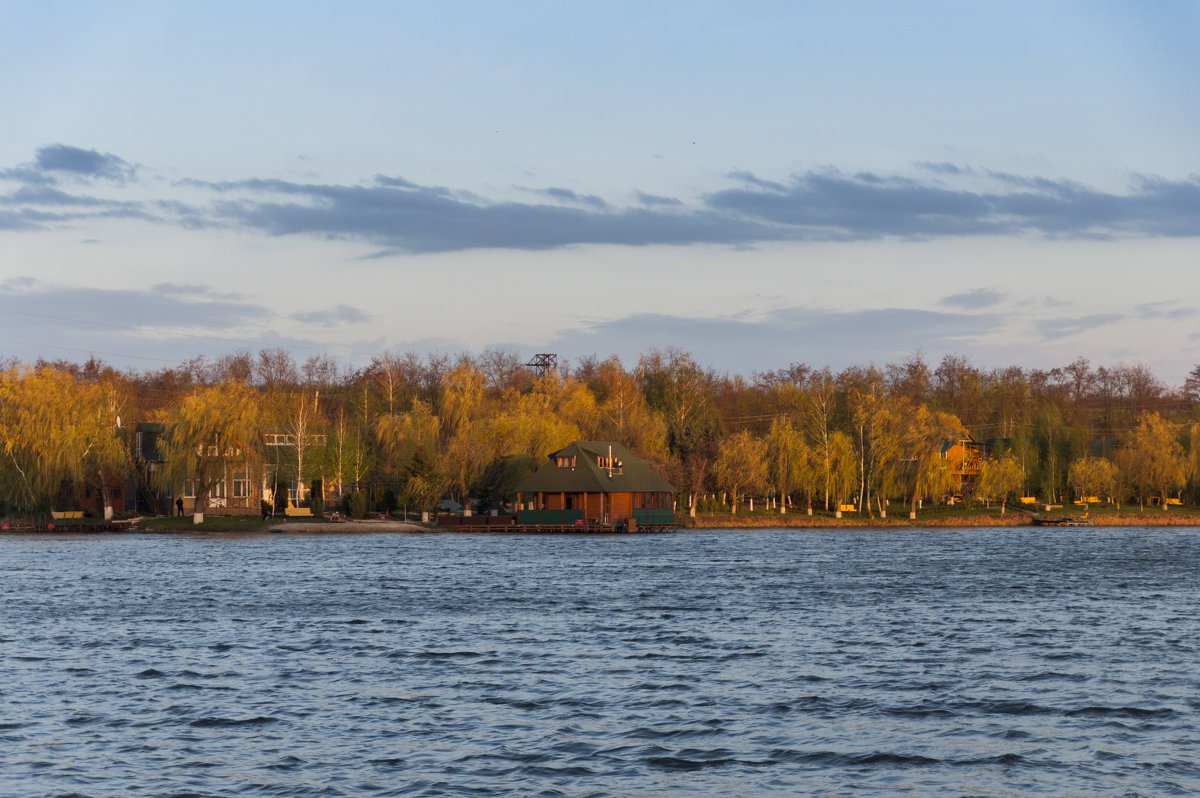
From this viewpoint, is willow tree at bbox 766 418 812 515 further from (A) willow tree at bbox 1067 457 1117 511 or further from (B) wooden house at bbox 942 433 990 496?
(A) willow tree at bbox 1067 457 1117 511

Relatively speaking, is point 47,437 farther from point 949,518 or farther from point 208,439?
point 949,518

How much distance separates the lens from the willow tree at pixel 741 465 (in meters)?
91.4

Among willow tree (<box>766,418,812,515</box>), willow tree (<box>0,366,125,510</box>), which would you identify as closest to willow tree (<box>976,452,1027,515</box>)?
willow tree (<box>766,418,812,515</box>)

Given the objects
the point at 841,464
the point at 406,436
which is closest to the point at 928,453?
the point at 841,464

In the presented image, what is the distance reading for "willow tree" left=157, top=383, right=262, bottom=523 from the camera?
7844 centimetres

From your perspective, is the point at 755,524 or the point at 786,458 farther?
the point at 786,458

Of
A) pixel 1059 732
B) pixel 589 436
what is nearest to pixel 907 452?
pixel 589 436

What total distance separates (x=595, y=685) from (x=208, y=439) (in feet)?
207

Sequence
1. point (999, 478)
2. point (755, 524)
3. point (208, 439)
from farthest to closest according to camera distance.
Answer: point (999, 478) → point (755, 524) → point (208, 439)

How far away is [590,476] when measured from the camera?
271 ft

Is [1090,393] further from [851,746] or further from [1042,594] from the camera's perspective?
[851,746]

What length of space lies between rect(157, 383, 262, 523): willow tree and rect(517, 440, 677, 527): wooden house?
18.9 meters

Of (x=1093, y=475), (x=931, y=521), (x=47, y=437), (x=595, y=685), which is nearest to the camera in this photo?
(x=595, y=685)

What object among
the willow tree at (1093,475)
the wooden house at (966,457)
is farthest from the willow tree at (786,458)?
the willow tree at (1093,475)
